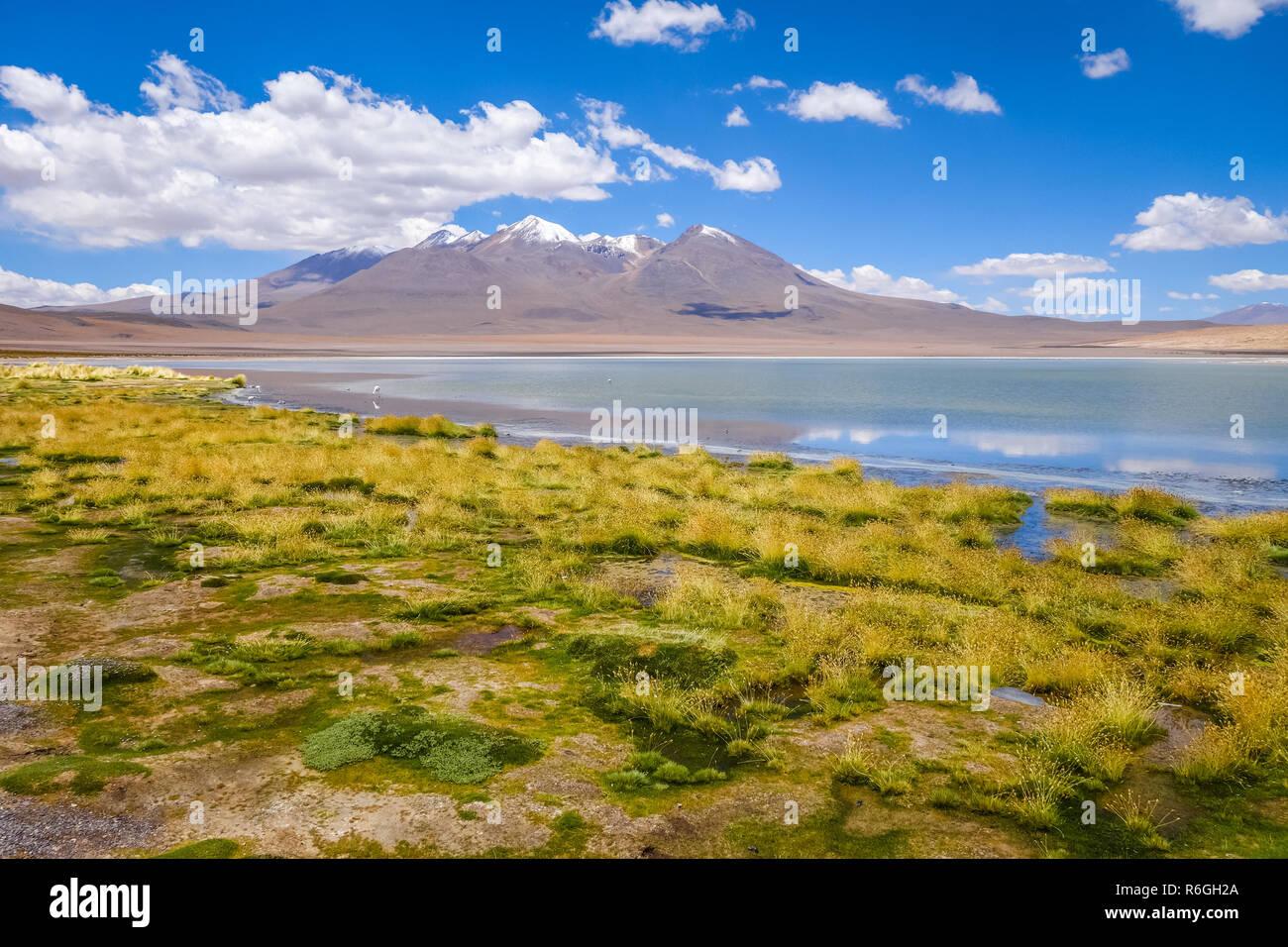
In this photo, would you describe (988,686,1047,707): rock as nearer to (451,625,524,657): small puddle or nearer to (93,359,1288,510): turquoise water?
(451,625,524,657): small puddle

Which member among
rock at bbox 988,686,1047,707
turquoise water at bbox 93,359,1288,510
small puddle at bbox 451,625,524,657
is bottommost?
rock at bbox 988,686,1047,707

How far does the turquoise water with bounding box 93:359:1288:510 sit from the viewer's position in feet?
81.5

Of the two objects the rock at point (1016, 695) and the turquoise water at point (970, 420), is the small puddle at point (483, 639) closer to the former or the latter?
the rock at point (1016, 695)

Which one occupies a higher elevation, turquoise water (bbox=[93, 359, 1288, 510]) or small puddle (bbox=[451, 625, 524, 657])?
turquoise water (bbox=[93, 359, 1288, 510])

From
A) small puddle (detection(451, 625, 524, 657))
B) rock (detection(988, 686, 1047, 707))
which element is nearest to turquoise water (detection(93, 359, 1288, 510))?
rock (detection(988, 686, 1047, 707))

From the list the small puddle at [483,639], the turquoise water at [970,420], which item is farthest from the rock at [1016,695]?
the turquoise water at [970,420]

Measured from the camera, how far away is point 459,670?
8.48 metres

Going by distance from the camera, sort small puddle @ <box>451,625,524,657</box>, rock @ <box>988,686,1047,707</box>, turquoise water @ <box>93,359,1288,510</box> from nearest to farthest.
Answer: rock @ <box>988,686,1047,707</box>, small puddle @ <box>451,625,524,657</box>, turquoise water @ <box>93,359,1288,510</box>

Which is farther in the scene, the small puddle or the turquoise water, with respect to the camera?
the turquoise water

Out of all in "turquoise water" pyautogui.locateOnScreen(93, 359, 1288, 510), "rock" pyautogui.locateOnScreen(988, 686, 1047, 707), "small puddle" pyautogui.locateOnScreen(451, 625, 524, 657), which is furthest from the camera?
"turquoise water" pyautogui.locateOnScreen(93, 359, 1288, 510)

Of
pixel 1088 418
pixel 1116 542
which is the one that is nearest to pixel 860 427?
pixel 1088 418

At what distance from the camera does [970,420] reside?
4153 centimetres
